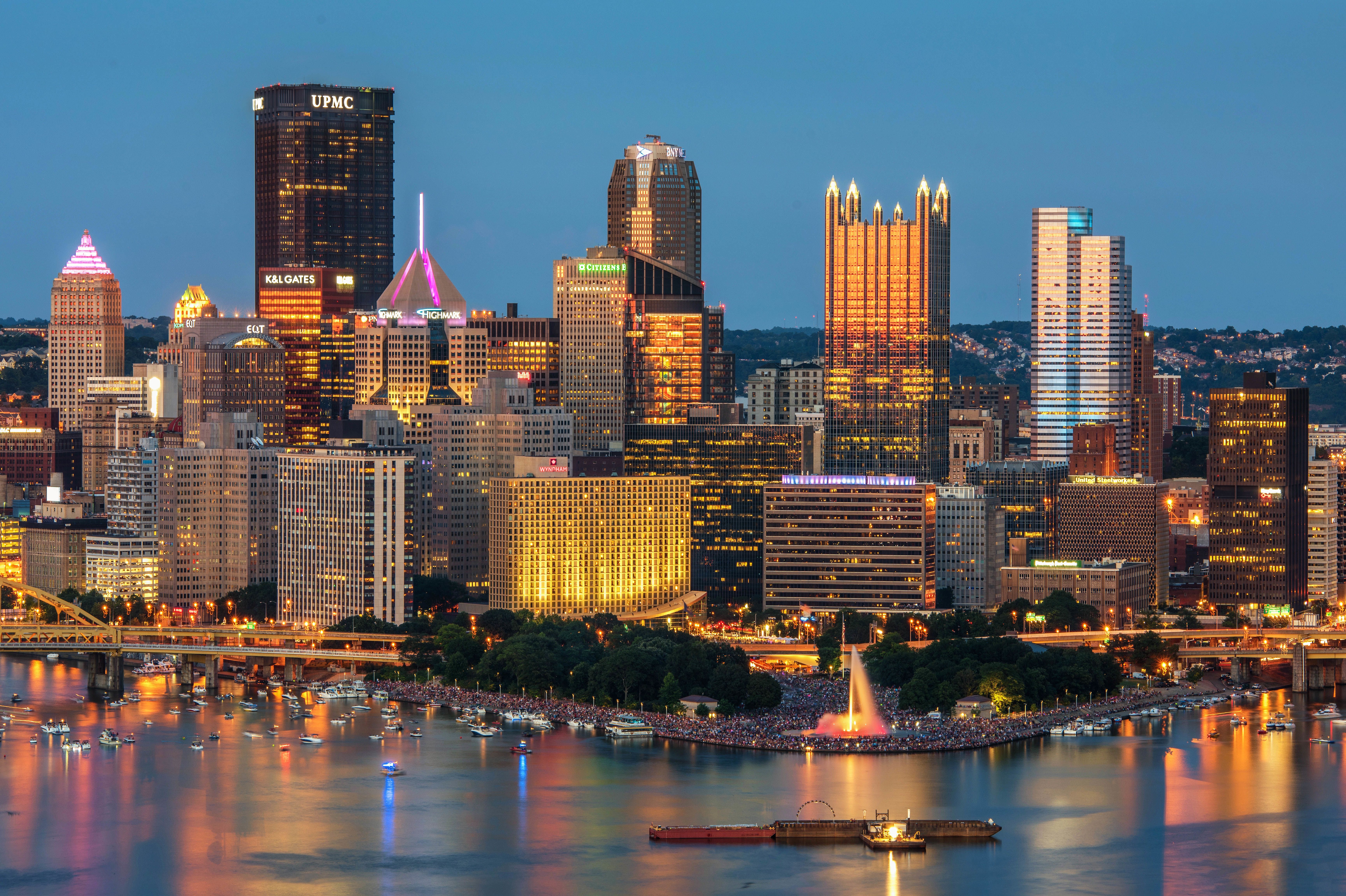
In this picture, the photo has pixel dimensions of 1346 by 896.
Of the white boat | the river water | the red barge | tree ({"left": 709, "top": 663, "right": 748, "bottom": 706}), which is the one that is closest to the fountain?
tree ({"left": 709, "top": 663, "right": 748, "bottom": 706})

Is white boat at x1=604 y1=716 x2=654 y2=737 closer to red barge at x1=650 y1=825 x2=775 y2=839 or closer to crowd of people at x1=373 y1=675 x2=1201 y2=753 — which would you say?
crowd of people at x1=373 y1=675 x2=1201 y2=753

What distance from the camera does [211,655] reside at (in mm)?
198125

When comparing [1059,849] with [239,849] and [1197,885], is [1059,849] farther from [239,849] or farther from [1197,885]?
[239,849]

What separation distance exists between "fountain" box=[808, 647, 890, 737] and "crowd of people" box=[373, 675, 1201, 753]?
605mm

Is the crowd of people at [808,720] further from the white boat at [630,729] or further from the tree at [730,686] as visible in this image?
the tree at [730,686]

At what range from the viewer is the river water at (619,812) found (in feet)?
436

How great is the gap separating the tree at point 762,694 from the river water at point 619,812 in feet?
27.2

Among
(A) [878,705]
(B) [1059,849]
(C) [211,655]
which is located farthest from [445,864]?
(C) [211,655]

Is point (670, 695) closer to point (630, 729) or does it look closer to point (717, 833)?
point (630, 729)

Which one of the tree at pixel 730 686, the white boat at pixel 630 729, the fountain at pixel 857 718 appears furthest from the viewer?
the tree at pixel 730 686

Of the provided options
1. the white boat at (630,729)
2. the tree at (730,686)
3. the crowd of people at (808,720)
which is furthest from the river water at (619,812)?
the tree at (730,686)

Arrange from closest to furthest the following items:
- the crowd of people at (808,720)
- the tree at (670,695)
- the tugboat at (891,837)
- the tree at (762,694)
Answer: the tugboat at (891,837), the crowd of people at (808,720), the tree at (762,694), the tree at (670,695)

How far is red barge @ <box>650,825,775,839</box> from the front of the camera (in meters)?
140

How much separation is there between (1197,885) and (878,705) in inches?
1847
